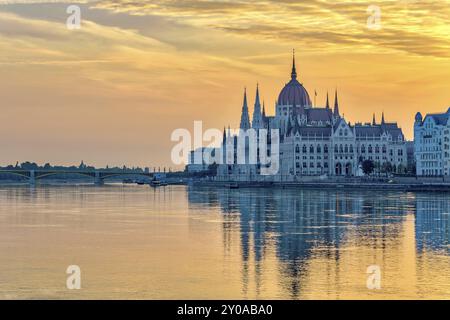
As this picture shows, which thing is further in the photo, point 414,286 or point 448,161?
point 448,161

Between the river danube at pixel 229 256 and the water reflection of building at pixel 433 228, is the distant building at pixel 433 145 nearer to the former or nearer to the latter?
the water reflection of building at pixel 433 228

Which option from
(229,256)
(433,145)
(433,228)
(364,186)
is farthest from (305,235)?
(433,145)

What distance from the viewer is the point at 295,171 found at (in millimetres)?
191750

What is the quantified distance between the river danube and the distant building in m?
96.1

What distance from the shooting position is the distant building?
156250mm

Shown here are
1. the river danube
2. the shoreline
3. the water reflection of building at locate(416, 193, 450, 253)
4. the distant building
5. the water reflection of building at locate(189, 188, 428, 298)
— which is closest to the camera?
the river danube

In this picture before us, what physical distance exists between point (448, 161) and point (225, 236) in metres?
115

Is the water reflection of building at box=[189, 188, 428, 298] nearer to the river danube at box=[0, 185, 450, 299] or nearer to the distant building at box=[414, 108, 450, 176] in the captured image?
the river danube at box=[0, 185, 450, 299]

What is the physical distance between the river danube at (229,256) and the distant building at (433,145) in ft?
315

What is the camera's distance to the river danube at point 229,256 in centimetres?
2931

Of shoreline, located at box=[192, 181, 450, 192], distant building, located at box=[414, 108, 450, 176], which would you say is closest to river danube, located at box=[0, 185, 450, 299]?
shoreline, located at box=[192, 181, 450, 192]

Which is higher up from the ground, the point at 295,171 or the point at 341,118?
the point at 341,118
